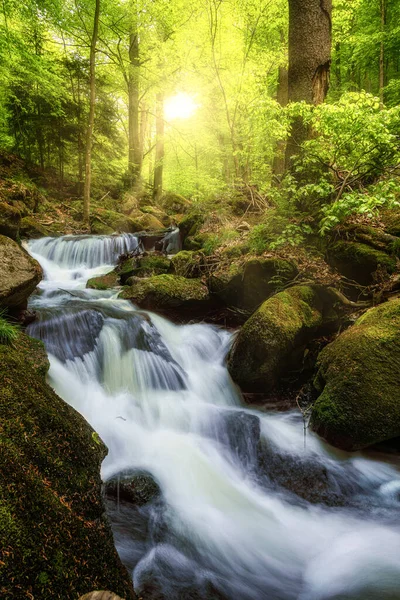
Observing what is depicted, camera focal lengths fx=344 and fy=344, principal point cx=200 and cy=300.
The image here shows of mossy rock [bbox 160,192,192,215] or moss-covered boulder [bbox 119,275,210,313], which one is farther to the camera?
mossy rock [bbox 160,192,192,215]

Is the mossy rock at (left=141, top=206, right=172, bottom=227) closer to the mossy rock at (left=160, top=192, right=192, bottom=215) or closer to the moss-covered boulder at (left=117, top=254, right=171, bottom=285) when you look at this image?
the mossy rock at (left=160, top=192, right=192, bottom=215)

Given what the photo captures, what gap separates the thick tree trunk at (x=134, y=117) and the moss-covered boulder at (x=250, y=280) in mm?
13108

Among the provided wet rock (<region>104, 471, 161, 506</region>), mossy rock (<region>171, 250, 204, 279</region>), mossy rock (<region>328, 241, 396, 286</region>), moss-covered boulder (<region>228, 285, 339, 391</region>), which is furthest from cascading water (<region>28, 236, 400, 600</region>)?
mossy rock (<region>328, 241, 396, 286</region>)

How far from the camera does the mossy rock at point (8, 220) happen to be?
26.7ft

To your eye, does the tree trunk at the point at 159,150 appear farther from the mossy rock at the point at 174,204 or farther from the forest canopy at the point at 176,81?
the mossy rock at the point at 174,204

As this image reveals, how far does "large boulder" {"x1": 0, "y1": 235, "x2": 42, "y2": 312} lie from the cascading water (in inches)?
30.5

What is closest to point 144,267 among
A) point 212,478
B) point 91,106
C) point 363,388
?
point 212,478

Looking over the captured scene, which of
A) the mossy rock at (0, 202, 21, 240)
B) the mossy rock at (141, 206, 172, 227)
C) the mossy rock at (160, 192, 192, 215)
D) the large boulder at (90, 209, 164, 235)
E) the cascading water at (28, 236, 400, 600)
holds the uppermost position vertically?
the mossy rock at (160, 192, 192, 215)

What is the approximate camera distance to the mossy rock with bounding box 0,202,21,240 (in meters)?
8.14

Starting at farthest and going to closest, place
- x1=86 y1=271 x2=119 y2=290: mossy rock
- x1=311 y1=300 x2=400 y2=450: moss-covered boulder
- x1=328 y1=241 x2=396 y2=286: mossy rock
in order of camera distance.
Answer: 1. x1=86 y1=271 x2=119 y2=290: mossy rock
2. x1=328 y1=241 x2=396 y2=286: mossy rock
3. x1=311 y1=300 x2=400 y2=450: moss-covered boulder

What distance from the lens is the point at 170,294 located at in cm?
688

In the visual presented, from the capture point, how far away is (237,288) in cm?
675

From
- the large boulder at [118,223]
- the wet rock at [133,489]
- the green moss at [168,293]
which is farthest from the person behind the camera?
the large boulder at [118,223]

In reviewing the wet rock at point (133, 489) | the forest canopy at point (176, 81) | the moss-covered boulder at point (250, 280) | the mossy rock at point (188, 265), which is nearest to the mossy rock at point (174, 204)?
the forest canopy at point (176, 81)
